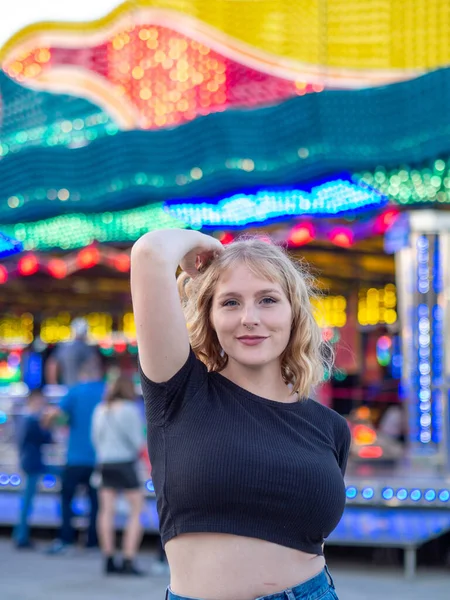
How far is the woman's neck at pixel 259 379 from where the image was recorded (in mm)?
2246

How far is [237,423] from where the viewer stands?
2.12 metres

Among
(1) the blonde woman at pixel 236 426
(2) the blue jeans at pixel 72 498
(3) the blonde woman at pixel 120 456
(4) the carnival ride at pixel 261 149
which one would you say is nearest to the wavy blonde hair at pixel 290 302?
Result: (1) the blonde woman at pixel 236 426

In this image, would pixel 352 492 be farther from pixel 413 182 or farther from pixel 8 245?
pixel 8 245

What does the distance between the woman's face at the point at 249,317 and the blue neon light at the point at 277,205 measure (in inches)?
272

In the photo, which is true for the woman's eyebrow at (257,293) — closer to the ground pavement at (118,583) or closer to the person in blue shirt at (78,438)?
the ground pavement at (118,583)

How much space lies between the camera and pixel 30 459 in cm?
899

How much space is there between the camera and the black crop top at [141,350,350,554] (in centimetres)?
203

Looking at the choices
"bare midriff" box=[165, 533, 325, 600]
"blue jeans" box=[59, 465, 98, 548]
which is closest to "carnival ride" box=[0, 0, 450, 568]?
Result: "blue jeans" box=[59, 465, 98, 548]

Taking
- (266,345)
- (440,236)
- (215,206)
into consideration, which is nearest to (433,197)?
(440,236)

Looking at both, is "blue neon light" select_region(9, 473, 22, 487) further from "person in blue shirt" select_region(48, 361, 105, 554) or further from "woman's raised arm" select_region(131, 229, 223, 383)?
"woman's raised arm" select_region(131, 229, 223, 383)

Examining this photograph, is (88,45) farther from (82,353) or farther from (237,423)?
(237,423)

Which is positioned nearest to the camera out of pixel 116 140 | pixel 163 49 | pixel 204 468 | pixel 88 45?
pixel 204 468

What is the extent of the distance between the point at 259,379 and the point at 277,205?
25.1 feet

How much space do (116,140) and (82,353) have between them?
9.78ft
